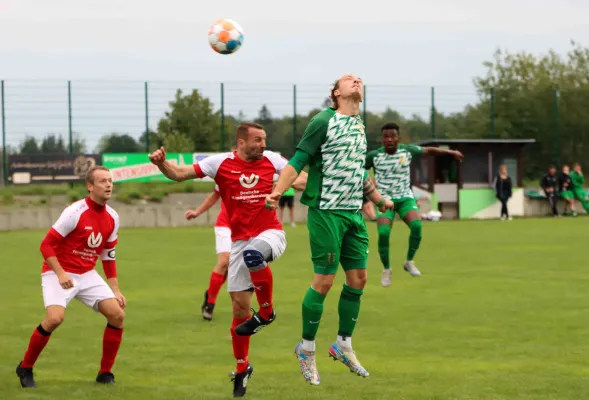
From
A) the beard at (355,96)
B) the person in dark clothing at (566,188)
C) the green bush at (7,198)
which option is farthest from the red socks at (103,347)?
the person in dark clothing at (566,188)

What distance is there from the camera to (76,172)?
33062mm

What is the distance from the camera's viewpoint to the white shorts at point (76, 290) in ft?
27.3

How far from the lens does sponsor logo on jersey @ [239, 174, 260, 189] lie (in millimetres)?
8195

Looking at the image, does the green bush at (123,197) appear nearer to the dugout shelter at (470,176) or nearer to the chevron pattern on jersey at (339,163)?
the dugout shelter at (470,176)

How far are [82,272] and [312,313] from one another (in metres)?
1.92

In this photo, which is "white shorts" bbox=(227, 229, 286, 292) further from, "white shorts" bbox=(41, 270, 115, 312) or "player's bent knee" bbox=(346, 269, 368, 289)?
"white shorts" bbox=(41, 270, 115, 312)

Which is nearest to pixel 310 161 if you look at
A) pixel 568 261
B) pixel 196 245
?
pixel 568 261

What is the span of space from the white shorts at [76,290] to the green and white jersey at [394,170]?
797cm

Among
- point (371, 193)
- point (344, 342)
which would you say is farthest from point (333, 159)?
point (344, 342)

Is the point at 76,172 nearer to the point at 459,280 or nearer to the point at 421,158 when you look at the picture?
the point at 421,158

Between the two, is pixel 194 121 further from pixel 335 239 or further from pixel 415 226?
pixel 335 239

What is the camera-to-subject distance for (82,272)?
8.39 metres

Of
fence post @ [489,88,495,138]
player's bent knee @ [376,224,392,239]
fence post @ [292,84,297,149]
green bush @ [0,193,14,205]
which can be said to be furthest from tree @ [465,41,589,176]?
player's bent knee @ [376,224,392,239]

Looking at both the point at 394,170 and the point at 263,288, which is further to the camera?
the point at 394,170
